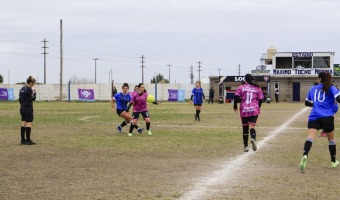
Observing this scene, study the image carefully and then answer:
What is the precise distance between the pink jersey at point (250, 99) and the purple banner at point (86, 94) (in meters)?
52.5

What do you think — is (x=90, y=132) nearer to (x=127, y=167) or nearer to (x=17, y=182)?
(x=127, y=167)

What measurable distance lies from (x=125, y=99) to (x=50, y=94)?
4908 centimetres

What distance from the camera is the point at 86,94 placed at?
6372 cm

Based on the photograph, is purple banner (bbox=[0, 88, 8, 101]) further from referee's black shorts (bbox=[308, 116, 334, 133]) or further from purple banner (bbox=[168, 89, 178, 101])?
referee's black shorts (bbox=[308, 116, 334, 133])

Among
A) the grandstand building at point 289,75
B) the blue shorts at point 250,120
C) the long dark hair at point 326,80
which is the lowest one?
the blue shorts at point 250,120

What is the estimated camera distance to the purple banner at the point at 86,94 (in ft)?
209

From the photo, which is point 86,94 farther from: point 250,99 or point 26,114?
point 250,99

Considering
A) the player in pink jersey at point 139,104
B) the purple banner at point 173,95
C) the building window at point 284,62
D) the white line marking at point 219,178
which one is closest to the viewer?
the white line marking at point 219,178

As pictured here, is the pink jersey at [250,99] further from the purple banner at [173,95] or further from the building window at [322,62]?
the building window at [322,62]

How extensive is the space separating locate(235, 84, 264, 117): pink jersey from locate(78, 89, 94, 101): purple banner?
52548 mm

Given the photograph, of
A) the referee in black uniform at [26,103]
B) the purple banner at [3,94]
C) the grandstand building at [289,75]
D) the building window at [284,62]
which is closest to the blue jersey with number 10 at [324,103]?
the referee in black uniform at [26,103]

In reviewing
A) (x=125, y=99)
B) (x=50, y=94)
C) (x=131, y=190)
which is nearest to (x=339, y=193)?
(x=131, y=190)

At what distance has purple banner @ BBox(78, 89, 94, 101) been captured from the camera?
63594 mm

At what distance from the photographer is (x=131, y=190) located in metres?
7.48
